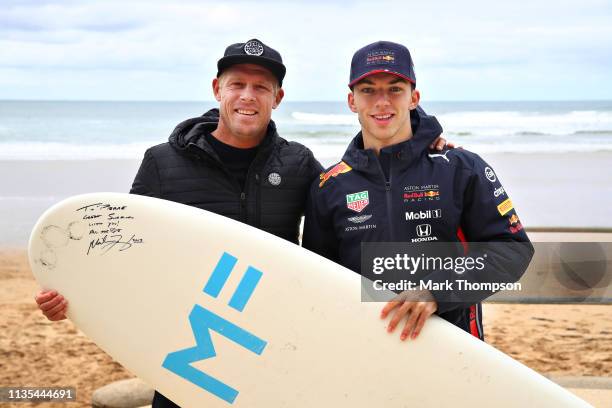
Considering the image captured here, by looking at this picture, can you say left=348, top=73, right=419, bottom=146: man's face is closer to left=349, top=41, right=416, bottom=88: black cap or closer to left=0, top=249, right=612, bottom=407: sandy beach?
left=349, top=41, right=416, bottom=88: black cap

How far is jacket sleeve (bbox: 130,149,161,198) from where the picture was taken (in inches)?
83.3

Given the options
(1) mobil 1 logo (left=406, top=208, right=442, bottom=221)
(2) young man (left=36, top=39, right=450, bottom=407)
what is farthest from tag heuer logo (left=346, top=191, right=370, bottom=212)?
(2) young man (left=36, top=39, right=450, bottom=407)

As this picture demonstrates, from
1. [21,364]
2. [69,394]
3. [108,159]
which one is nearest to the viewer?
[69,394]

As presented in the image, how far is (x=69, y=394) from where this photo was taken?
3.45 meters

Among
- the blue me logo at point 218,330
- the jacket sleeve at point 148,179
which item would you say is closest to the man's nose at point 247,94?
the jacket sleeve at point 148,179

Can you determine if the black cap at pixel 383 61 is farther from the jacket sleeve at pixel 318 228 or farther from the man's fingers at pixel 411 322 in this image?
the man's fingers at pixel 411 322

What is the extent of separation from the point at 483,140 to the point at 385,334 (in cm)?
1559

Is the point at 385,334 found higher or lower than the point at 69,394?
higher

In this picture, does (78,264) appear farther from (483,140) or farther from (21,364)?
(483,140)

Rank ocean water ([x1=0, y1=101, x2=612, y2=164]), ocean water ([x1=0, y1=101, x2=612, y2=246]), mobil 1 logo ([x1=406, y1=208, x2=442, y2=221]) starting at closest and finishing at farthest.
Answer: mobil 1 logo ([x1=406, y1=208, x2=442, y2=221]) → ocean water ([x1=0, y1=101, x2=612, y2=246]) → ocean water ([x1=0, y1=101, x2=612, y2=164])

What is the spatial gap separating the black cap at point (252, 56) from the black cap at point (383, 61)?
26cm

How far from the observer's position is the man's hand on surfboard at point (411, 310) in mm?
1785

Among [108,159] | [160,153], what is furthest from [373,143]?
[108,159]

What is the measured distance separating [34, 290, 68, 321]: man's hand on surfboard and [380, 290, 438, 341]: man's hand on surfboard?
101cm
